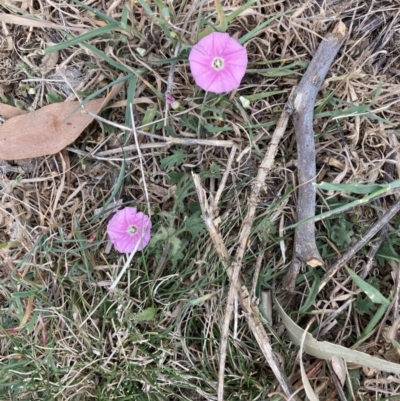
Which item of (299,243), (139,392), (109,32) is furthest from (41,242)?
(299,243)

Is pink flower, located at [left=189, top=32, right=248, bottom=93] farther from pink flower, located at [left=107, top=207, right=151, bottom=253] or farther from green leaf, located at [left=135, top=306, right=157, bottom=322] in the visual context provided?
green leaf, located at [left=135, top=306, right=157, bottom=322]

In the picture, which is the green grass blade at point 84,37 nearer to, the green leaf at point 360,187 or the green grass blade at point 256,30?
the green grass blade at point 256,30

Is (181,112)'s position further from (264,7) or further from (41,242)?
(41,242)

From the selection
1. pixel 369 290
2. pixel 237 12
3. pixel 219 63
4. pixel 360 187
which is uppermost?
pixel 237 12

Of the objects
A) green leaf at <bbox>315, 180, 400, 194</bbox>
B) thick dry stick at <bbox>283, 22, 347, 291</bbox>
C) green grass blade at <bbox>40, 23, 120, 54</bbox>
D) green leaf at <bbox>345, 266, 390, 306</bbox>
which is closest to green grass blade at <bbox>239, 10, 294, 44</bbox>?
thick dry stick at <bbox>283, 22, 347, 291</bbox>

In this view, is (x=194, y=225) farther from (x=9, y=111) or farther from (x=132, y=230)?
(x=9, y=111)

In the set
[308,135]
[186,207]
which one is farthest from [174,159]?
[308,135]

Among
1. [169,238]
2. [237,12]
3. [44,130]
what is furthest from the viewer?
[44,130]
